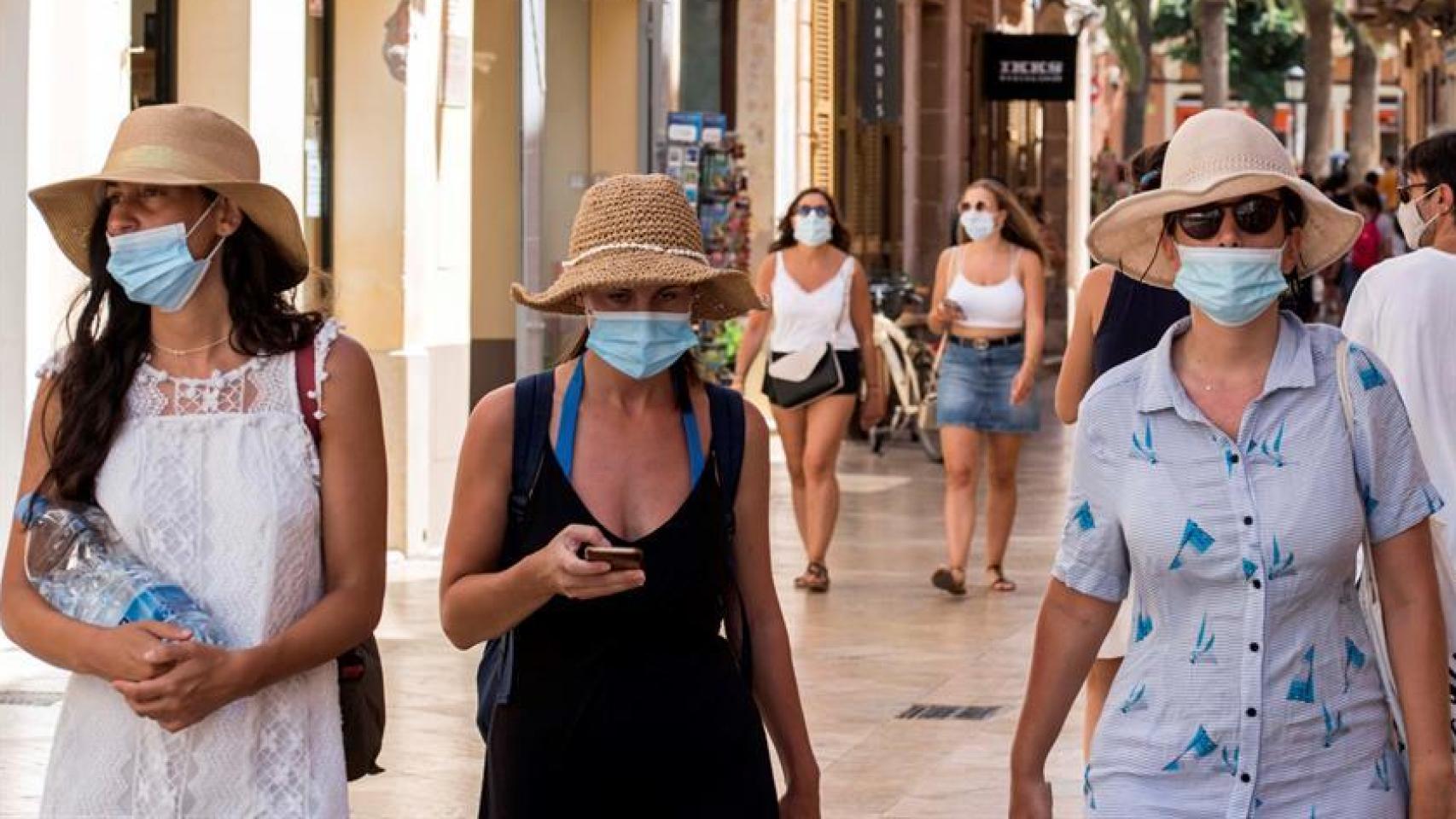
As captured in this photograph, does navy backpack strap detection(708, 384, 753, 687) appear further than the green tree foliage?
No

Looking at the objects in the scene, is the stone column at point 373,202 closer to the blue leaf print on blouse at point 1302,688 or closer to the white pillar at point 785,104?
the white pillar at point 785,104

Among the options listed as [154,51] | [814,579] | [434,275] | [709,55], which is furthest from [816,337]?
[709,55]

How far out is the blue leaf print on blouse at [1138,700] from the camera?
4.45 m

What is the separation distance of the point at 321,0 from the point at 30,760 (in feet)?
20.8

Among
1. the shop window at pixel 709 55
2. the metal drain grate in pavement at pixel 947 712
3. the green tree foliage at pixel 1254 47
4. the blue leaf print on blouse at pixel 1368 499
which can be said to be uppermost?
the green tree foliage at pixel 1254 47

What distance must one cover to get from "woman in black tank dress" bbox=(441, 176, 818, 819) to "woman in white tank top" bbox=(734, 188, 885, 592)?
8.62 meters

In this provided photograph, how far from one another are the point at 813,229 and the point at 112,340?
945cm

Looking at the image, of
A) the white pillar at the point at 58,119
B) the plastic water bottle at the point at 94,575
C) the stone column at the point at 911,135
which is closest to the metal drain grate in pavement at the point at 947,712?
the white pillar at the point at 58,119

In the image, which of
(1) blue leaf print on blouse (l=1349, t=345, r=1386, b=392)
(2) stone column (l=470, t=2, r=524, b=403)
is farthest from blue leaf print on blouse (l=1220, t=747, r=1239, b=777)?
(2) stone column (l=470, t=2, r=524, b=403)

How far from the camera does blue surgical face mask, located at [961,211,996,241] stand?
13547mm

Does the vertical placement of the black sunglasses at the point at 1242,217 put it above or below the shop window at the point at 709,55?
below

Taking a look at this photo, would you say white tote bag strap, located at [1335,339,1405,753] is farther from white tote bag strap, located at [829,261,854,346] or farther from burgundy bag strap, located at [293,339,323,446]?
white tote bag strap, located at [829,261,854,346]

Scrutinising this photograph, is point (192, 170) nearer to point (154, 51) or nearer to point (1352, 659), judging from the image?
point (1352, 659)

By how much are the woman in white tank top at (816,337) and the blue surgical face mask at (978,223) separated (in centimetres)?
62
